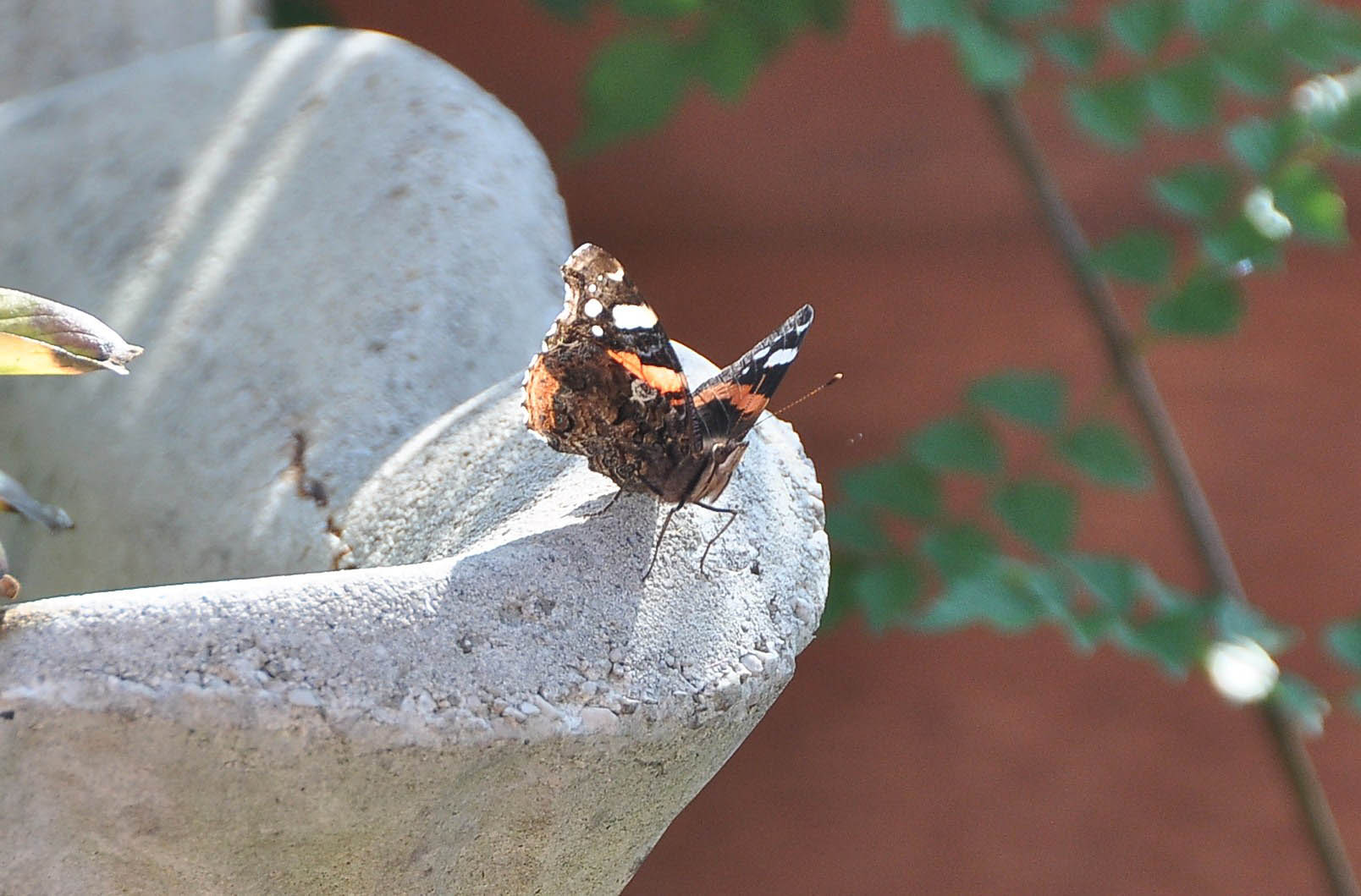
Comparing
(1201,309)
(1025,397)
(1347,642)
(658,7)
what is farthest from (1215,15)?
(1347,642)

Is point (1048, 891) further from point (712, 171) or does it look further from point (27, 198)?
point (27, 198)

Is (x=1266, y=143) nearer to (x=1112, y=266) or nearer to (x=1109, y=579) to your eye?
(x=1112, y=266)

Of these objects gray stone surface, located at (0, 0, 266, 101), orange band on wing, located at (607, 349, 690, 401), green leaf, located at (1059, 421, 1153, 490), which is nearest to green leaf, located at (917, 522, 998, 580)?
green leaf, located at (1059, 421, 1153, 490)

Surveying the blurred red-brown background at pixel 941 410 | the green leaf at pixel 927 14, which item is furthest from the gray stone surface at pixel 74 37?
the blurred red-brown background at pixel 941 410

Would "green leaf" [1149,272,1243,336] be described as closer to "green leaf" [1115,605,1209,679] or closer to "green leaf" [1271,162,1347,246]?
"green leaf" [1271,162,1347,246]

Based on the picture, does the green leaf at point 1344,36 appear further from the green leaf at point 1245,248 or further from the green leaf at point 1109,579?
the green leaf at point 1109,579

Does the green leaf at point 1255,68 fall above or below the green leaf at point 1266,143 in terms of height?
above
